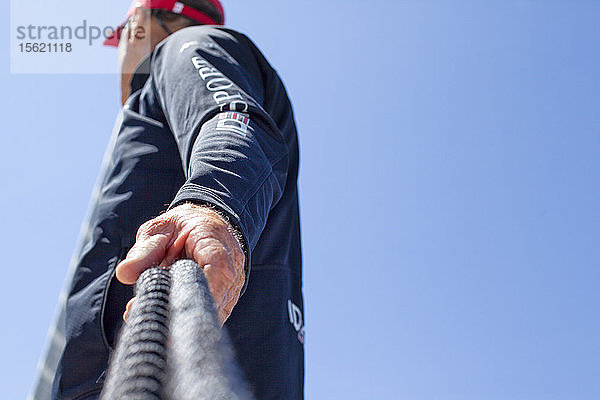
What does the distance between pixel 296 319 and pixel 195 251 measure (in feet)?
3.58

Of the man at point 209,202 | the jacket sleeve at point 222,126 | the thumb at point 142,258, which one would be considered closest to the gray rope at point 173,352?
the thumb at point 142,258

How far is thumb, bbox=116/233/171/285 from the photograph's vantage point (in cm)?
87

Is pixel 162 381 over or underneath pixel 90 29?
over

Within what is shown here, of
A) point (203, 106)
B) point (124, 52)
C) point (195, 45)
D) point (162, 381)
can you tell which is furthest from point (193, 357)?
point (124, 52)

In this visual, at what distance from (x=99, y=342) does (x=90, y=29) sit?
3400 millimetres

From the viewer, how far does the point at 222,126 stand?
1335mm

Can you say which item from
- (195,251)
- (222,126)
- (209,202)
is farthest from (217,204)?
(222,126)

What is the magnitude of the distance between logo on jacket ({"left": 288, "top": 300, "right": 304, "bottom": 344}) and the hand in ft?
2.99

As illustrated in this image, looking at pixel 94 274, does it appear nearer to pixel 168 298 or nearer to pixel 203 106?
pixel 203 106

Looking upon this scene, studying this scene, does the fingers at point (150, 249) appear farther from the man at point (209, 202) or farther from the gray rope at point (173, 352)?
the gray rope at point (173, 352)

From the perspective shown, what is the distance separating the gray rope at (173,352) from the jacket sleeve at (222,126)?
14.2 inches

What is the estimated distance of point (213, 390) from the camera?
54 centimetres

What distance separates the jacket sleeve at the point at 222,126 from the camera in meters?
1.15

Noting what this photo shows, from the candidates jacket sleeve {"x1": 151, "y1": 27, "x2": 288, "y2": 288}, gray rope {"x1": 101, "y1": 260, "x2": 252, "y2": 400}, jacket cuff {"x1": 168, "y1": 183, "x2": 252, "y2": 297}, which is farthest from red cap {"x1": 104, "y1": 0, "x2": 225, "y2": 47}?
gray rope {"x1": 101, "y1": 260, "x2": 252, "y2": 400}
